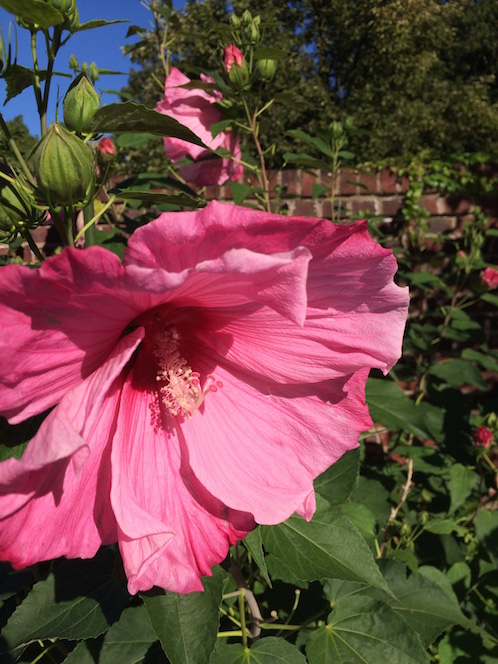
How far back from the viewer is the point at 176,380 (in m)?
0.67

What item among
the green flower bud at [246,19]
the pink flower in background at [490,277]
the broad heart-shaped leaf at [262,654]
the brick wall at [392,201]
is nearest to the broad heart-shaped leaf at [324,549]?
the broad heart-shaped leaf at [262,654]

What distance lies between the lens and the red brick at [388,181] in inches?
118

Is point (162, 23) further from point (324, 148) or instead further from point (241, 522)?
point (241, 522)

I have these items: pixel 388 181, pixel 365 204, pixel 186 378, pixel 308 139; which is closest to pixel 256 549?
pixel 186 378

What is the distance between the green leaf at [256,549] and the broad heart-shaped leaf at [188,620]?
6cm

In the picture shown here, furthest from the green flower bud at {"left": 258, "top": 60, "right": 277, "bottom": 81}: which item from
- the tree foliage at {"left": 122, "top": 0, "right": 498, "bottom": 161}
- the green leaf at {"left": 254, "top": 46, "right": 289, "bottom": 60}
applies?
the tree foliage at {"left": 122, "top": 0, "right": 498, "bottom": 161}

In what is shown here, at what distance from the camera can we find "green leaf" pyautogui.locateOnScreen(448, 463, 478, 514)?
5.55 feet

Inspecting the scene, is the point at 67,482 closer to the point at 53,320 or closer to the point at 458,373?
the point at 53,320

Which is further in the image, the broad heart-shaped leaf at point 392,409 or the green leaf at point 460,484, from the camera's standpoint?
the green leaf at point 460,484

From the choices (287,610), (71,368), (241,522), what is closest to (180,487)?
(241,522)

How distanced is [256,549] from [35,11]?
2.16ft

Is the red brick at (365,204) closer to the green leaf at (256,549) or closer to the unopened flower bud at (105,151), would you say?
the unopened flower bud at (105,151)

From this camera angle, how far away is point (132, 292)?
1.61ft

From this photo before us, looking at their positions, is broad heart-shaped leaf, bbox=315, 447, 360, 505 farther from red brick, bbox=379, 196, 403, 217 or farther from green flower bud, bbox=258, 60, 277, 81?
red brick, bbox=379, 196, 403, 217
